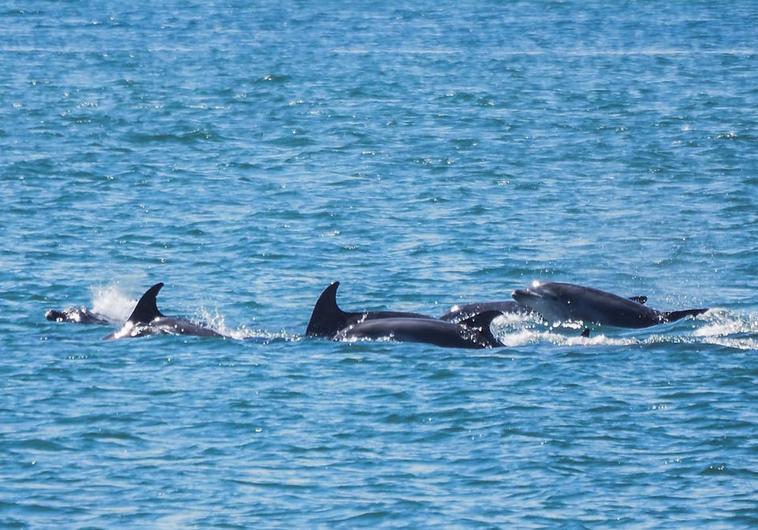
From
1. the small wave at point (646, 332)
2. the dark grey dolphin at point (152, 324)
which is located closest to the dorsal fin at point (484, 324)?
the small wave at point (646, 332)

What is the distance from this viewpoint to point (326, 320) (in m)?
21.3

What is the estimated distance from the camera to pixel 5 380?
1911cm

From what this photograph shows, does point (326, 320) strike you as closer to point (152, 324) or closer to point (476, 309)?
point (152, 324)

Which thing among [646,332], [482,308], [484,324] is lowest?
[646,332]

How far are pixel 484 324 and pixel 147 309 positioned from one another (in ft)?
14.1

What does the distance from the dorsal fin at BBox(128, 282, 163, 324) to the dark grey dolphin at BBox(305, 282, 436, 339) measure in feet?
6.36

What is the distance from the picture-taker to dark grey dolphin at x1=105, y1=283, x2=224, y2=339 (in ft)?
70.5

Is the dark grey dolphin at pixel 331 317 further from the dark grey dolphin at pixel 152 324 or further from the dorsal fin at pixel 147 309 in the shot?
the dorsal fin at pixel 147 309

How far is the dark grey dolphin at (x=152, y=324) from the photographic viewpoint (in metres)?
21.5

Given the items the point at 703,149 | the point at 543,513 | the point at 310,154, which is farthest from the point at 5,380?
the point at 703,149

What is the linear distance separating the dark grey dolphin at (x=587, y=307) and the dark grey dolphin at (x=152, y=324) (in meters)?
4.29

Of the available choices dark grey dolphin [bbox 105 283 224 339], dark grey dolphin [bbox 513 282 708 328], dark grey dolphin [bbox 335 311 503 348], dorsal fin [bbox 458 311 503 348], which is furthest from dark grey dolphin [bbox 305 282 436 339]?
dark grey dolphin [bbox 513 282 708 328]

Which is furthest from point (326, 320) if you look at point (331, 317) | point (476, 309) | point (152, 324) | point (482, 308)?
point (482, 308)

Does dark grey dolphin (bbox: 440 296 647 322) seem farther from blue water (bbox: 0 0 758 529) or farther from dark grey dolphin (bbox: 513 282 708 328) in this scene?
blue water (bbox: 0 0 758 529)
